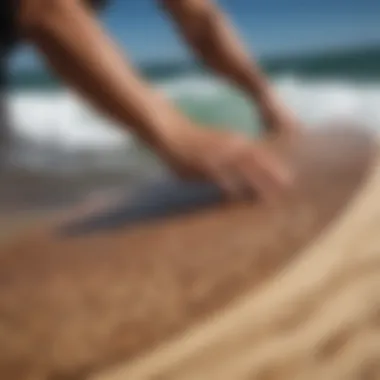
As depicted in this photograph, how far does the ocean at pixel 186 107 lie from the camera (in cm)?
48

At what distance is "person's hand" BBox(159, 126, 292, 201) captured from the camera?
0.47 meters

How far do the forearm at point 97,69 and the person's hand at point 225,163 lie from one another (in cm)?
1

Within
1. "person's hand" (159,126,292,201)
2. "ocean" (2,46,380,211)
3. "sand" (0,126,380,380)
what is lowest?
"sand" (0,126,380,380)

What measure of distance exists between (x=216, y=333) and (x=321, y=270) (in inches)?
2.9

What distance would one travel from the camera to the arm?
0.50 meters

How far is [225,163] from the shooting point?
0.47 meters

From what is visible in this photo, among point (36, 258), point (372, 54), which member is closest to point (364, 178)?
point (372, 54)

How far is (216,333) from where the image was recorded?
1.17 ft

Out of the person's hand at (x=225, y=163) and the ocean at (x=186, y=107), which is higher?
the ocean at (x=186, y=107)

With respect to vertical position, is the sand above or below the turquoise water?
below

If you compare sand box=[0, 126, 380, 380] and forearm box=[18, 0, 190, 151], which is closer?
sand box=[0, 126, 380, 380]

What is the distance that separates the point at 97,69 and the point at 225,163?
0.09m

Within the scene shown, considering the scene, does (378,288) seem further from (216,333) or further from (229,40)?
(229,40)

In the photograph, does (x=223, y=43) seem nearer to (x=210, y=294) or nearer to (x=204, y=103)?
(x=204, y=103)
